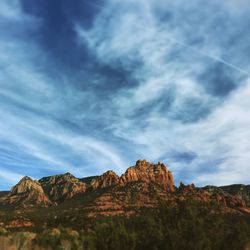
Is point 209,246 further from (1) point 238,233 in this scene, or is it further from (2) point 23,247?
(2) point 23,247

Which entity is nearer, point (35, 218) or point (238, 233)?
point (238, 233)

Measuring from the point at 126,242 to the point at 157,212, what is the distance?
2692 millimetres

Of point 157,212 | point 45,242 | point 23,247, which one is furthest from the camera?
point 45,242

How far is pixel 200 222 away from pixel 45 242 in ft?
79.3

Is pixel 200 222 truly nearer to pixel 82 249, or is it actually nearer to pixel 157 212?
pixel 157 212

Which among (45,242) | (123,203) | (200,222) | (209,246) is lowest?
(209,246)

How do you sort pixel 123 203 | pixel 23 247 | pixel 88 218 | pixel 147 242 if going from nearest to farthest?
pixel 147 242
pixel 23 247
pixel 88 218
pixel 123 203

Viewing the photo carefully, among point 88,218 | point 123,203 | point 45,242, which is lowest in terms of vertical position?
point 45,242

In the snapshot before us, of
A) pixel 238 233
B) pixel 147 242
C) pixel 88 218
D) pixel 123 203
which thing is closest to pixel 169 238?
pixel 147 242

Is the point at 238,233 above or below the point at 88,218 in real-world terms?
below

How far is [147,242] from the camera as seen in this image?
22078 mm

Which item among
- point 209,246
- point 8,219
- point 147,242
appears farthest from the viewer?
point 8,219

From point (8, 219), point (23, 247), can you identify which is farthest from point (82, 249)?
point (8, 219)

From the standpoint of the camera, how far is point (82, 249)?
32.5 m
